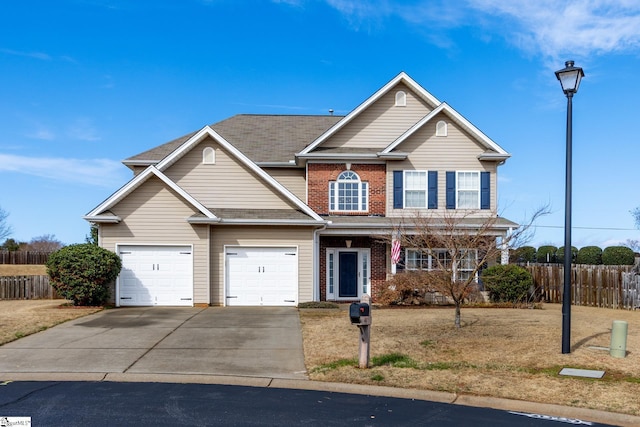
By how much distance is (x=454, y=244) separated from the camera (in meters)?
15.2

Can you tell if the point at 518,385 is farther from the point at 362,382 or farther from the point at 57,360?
the point at 57,360

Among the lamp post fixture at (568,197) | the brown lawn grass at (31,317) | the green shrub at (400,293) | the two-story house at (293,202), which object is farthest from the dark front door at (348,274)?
the lamp post fixture at (568,197)

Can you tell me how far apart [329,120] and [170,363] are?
20276mm

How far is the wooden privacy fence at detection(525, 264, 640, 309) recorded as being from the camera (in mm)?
22031

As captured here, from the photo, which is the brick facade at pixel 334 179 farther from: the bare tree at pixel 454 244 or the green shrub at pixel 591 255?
the green shrub at pixel 591 255

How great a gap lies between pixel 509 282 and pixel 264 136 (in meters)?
12.9

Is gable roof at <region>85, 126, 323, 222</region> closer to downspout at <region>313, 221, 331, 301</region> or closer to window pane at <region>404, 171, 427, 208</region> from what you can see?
downspout at <region>313, 221, 331, 301</region>

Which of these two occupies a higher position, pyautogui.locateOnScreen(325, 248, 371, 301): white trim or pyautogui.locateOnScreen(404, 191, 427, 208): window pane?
pyautogui.locateOnScreen(404, 191, 427, 208): window pane

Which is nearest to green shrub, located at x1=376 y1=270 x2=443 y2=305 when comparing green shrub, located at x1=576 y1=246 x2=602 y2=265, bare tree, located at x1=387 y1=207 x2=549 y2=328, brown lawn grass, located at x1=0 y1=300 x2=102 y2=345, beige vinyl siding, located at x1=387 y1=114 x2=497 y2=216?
bare tree, located at x1=387 y1=207 x2=549 y2=328

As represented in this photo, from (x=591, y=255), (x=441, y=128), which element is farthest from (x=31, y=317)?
(x=591, y=255)

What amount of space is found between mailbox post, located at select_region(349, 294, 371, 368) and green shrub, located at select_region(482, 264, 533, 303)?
1262 centimetres

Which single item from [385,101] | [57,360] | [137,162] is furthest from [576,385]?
[137,162]

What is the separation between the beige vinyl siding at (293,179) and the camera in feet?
82.0

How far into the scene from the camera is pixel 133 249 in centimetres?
2012
